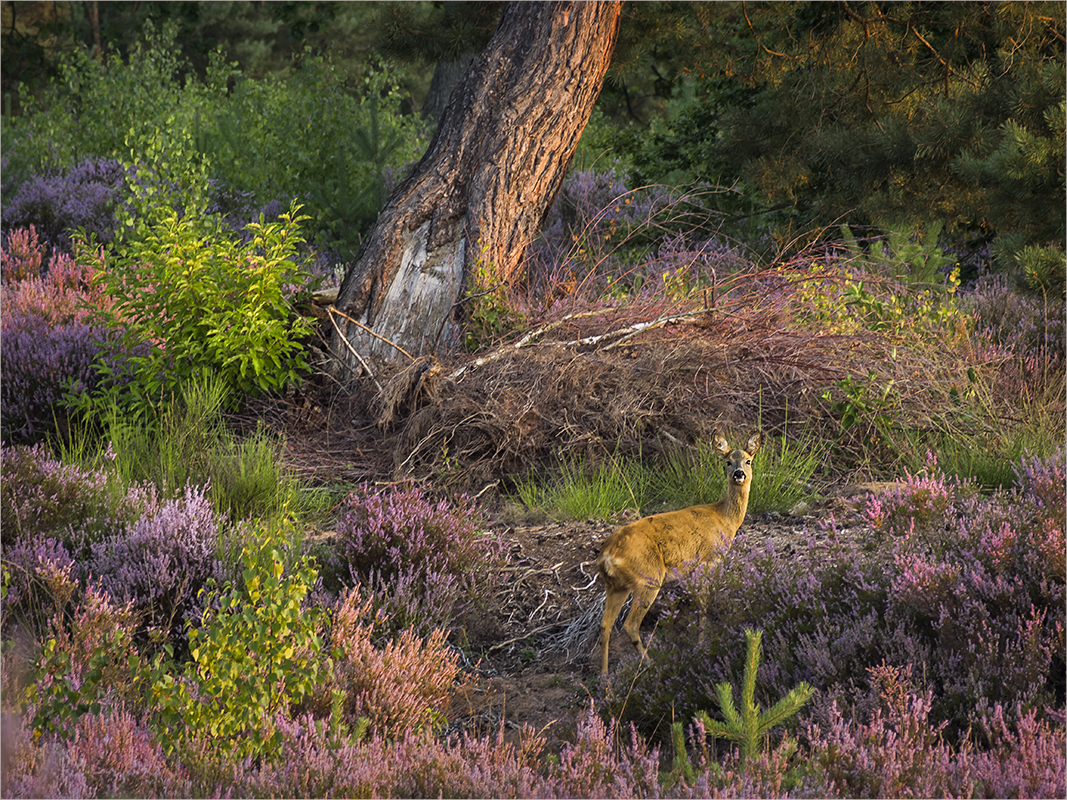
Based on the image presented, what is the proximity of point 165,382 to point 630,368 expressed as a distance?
3.17 metres

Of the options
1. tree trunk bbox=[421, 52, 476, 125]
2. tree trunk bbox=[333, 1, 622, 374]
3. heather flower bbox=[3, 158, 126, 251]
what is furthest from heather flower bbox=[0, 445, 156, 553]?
tree trunk bbox=[421, 52, 476, 125]

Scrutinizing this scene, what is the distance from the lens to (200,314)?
659cm

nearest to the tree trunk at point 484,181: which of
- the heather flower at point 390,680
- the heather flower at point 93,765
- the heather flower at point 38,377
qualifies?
the heather flower at point 38,377

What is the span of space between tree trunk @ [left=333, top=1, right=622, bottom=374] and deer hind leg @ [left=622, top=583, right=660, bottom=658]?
3.64 meters

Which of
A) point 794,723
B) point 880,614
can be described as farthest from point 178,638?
point 880,614

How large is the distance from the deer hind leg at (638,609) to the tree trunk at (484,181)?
364 cm

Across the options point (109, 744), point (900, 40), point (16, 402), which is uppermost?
point (900, 40)

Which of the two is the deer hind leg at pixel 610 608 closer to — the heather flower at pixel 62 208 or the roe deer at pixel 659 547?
the roe deer at pixel 659 547

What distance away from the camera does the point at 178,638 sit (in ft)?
13.4

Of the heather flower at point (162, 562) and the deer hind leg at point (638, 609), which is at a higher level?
the heather flower at point (162, 562)

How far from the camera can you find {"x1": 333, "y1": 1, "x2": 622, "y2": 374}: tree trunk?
287 inches

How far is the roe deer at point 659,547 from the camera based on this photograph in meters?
3.84

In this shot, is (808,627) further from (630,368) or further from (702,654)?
(630,368)

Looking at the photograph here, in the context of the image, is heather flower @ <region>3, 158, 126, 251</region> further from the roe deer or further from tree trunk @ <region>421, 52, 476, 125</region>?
the roe deer
